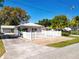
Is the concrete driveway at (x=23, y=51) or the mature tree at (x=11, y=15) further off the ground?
the mature tree at (x=11, y=15)

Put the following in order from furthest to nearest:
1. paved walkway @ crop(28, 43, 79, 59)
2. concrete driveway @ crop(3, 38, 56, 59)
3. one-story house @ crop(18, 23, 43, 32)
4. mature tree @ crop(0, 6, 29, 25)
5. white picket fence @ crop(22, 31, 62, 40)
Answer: mature tree @ crop(0, 6, 29, 25)
one-story house @ crop(18, 23, 43, 32)
white picket fence @ crop(22, 31, 62, 40)
concrete driveway @ crop(3, 38, 56, 59)
paved walkway @ crop(28, 43, 79, 59)

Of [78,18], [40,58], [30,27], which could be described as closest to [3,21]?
[30,27]

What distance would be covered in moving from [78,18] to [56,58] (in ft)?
195

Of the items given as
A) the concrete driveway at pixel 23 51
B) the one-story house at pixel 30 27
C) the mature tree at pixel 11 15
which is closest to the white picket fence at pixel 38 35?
the concrete driveway at pixel 23 51

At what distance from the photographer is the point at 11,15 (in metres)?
56.0

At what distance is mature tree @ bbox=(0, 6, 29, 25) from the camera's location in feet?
179

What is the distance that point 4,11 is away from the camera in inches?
2141

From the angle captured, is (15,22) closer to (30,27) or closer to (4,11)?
(4,11)

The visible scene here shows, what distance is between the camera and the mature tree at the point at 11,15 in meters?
54.5

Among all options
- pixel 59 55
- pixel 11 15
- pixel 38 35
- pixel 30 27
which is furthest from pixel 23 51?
pixel 11 15

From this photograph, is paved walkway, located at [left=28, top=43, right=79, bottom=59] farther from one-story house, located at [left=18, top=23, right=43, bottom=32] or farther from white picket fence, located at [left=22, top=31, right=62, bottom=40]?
one-story house, located at [left=18, top=23, right=43, bottom=32]

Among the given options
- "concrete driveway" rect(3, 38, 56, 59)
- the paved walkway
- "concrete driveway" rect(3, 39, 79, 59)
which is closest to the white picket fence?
"concrete driveway" rect(3, 38, 56, 59)

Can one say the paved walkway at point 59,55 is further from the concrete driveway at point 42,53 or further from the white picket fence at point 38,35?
the white picket fence at point 38,35

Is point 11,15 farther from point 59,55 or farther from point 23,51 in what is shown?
point 59,55
